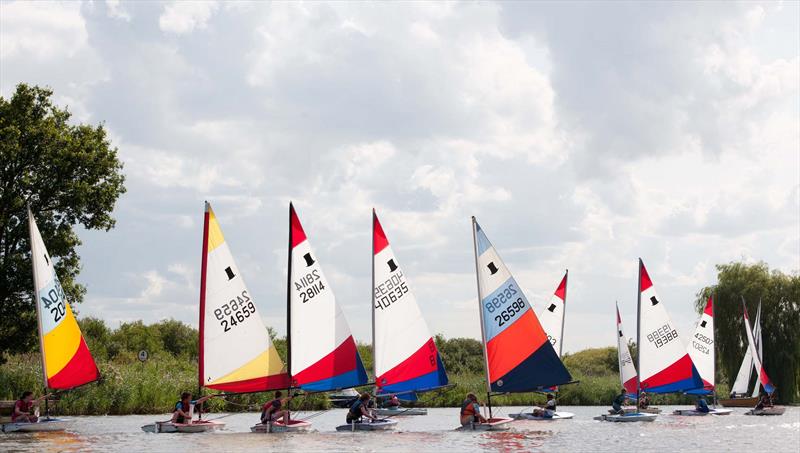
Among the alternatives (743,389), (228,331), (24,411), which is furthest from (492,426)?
(743,389)

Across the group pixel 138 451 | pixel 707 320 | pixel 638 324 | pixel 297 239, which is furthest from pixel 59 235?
pixel 707 320

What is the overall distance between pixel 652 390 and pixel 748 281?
2327cm

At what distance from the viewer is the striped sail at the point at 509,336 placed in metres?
31.8

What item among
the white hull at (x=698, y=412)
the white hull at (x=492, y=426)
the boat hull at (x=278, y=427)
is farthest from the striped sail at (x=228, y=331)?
the white hull at (x=698, y=412)

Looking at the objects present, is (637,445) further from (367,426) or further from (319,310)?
(319,310)

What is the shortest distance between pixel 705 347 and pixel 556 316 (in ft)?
27.2

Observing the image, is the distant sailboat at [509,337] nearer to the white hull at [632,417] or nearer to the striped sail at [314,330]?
the striped sail at [314,330]

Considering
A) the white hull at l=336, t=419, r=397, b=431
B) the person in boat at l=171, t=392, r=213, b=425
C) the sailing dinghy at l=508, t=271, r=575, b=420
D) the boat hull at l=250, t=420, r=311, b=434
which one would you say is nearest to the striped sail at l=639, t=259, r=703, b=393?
the sailing dinghy at l=508, t=271, r=575, b=420

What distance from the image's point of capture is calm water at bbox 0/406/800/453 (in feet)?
89.0

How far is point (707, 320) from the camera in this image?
51219 millimetres

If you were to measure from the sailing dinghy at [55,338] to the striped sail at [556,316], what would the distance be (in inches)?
948

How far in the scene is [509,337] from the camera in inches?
1257

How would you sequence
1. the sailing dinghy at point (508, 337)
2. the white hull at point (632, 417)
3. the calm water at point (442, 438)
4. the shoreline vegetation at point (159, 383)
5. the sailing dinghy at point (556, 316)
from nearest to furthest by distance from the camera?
Answer: the calm water at point (442, 438), the sailing dinghy at point (508, 337), the white hull at point (632, 417), the shoreline vegetation at point (159, 383), the sailing dinghy at point (556, 316)

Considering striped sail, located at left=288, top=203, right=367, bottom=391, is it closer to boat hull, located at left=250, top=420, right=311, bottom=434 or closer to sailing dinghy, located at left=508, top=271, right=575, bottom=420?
boat hull, located at left=250, top=420, right=311, bottom=434
